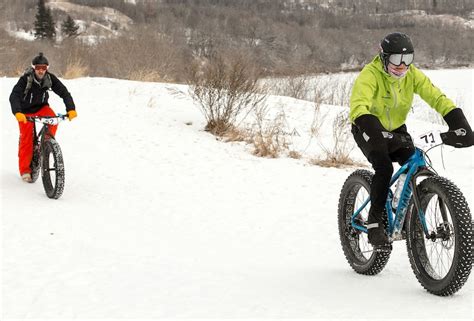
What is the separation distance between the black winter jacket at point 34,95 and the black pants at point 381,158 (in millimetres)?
4627

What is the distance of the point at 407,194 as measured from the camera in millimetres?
4023

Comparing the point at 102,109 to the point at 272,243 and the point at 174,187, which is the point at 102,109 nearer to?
the point at 174,187

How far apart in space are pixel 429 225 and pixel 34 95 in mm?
5719

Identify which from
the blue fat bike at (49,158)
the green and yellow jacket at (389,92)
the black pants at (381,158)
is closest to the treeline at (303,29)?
the blue fat bike at (49,158)

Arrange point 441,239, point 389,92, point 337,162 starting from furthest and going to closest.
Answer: point 337,162
point 389,92
point 441,239

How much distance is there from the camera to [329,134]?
13.4 meters

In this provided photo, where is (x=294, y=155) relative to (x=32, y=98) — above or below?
below

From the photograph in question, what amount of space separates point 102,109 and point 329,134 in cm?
552

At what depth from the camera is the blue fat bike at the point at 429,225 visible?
11.5 feet

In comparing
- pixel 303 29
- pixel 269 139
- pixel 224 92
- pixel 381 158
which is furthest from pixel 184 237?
pixel 303 29

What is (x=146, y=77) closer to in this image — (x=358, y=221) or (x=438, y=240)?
(x=358, y=221)

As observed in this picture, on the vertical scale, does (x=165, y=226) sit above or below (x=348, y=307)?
below

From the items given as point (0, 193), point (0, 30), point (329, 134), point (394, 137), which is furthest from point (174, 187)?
point (0, 30)

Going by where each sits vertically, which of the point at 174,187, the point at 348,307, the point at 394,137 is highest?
the point at 394,137
